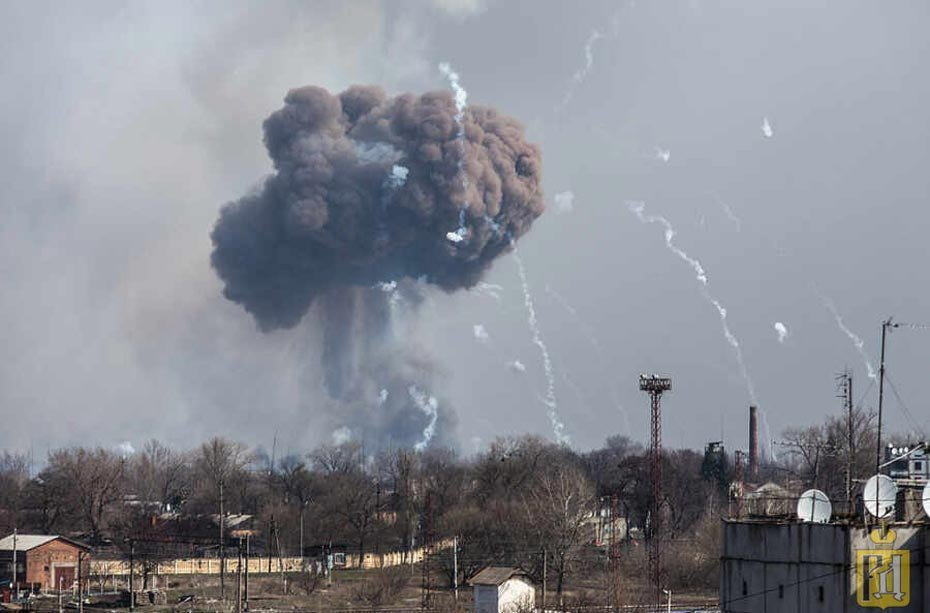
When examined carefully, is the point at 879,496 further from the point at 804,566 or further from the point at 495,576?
the point at 495,576

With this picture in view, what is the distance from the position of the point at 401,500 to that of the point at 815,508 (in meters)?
87.9

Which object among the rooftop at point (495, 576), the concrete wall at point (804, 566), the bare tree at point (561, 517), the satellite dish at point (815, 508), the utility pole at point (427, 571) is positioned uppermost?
the satellite dish at point (815, 508)

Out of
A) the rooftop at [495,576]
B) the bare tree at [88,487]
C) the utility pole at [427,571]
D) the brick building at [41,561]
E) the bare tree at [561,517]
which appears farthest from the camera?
the bare tree at [88,487]

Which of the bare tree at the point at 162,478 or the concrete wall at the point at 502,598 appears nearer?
the concrete wall at the point at 502,598

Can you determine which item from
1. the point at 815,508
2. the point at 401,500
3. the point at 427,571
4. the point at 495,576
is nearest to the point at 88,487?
the point at 401,500

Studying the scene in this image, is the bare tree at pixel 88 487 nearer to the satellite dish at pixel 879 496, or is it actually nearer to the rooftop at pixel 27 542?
the rooftop at pixel 27 542

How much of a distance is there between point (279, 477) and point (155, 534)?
41900mm

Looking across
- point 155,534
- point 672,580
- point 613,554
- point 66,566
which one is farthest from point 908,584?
point 155,534

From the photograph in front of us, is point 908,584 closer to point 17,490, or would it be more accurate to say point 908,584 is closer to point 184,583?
point 184,583

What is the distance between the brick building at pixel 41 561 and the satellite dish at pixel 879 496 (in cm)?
6228

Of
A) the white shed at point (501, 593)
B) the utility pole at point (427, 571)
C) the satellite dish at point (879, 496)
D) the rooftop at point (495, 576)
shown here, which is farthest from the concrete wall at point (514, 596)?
the satellite dish at point (879, 496)

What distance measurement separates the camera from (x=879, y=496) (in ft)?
73.5

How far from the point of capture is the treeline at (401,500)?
8619 centimetres

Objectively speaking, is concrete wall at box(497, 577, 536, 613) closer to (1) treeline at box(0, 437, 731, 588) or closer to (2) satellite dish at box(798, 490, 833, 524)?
(1) treeline at box(0, 437, 731, 588)
